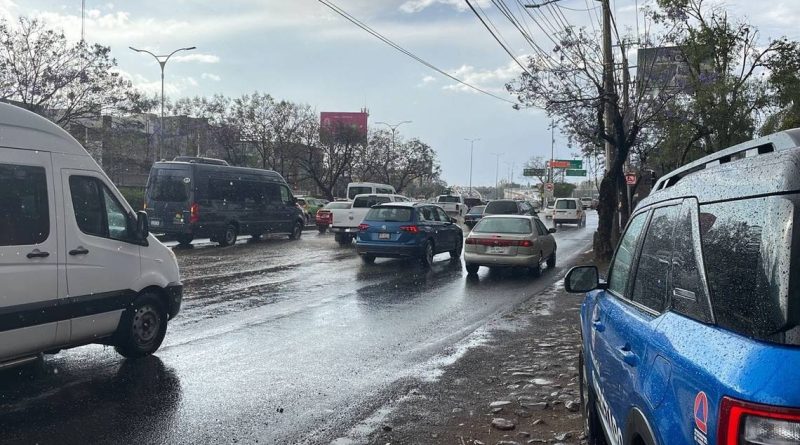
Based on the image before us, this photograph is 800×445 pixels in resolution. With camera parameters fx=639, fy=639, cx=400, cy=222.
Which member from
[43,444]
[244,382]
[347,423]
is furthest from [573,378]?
[43,444]

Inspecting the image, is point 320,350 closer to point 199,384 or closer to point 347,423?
point 199,384

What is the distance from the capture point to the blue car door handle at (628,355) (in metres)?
2.58

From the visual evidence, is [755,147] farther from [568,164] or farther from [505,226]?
[568,164]

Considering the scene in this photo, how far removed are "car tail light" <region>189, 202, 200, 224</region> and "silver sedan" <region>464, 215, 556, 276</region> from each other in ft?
30.5

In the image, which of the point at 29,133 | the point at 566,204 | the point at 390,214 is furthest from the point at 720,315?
the point at 566,204

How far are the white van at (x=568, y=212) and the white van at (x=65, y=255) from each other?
1417 inches

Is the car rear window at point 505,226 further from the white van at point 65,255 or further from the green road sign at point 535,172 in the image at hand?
the green road sign at point 535,172

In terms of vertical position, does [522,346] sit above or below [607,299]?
below

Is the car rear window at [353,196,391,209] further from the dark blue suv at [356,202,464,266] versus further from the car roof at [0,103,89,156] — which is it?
the car roof at [0,103,89,156]

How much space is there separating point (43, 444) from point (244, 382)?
1882 mm

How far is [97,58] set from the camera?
24469 millimetres

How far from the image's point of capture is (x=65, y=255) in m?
5.65

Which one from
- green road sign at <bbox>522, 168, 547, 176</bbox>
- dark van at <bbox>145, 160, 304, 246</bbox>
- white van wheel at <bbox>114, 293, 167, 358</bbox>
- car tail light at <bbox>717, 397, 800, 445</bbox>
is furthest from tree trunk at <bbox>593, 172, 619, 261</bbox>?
green road sign at <bbox>522, 168, 547, 176</bbox>

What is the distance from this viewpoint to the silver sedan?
1445 centimetres
